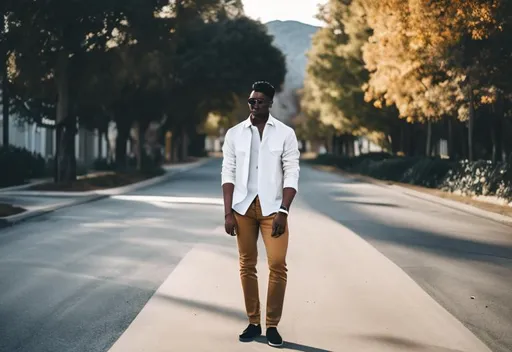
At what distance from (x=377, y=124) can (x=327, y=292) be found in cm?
3931

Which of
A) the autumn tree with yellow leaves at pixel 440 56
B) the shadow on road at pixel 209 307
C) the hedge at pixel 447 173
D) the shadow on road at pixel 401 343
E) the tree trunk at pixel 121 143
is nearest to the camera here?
the shadow on road at pixel 401 343

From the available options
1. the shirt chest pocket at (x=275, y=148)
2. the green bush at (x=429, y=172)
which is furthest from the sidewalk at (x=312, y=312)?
the green bush at (x=429, y=172)

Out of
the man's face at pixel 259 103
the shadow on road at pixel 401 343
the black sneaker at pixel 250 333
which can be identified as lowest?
the shadow on road at pixel 401 343

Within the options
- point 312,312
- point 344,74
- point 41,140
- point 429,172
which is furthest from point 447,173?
point 41,140

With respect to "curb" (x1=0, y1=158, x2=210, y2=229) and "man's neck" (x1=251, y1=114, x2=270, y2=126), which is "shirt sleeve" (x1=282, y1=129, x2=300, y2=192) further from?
"curb" (x1=0, y1=158, x2=210, y2=229)

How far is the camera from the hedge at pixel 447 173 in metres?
23.8

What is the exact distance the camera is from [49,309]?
7520mm

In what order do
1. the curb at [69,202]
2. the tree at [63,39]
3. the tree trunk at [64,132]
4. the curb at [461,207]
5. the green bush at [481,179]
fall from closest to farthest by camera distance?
the curb at [69,202] → the curb at [461,207] → the green bush at [481,179] → the tree at [63,39] → the tree trunk at [64,132]

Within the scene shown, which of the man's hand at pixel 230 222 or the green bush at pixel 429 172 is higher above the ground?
the man's hand at pixel 230 222

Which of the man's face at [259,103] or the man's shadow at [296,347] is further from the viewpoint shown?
the man's face at [259,103]

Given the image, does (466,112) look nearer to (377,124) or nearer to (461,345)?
(377,124)

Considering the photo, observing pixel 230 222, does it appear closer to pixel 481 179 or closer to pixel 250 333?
pixel 250 333

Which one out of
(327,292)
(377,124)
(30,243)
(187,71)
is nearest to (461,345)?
(327,292)

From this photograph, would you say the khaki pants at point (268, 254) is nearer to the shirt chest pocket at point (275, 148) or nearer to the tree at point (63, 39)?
the shirt chest pocket at point (275, 148)
